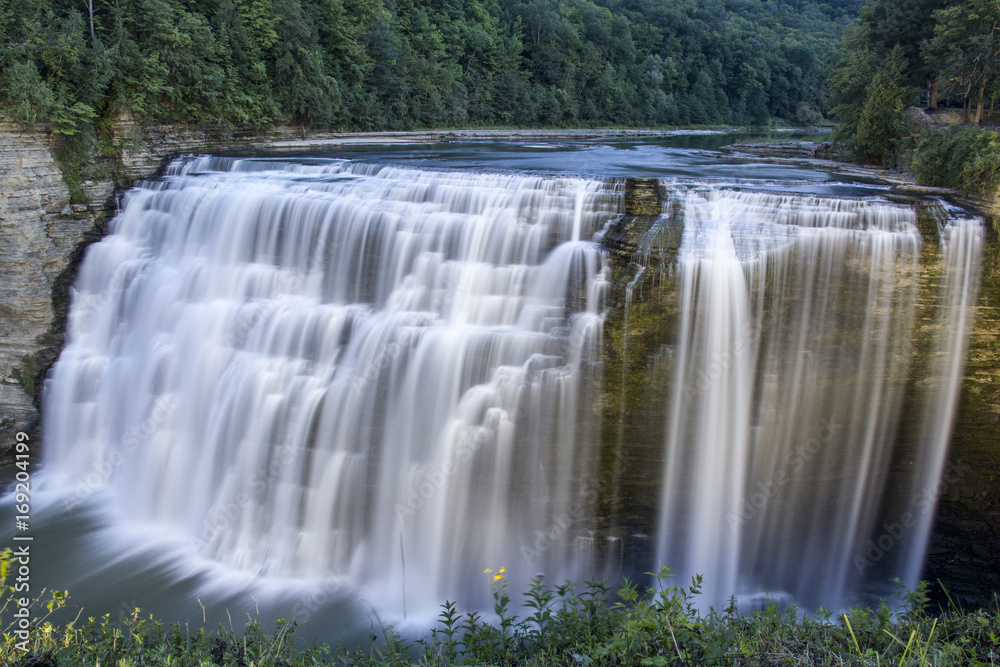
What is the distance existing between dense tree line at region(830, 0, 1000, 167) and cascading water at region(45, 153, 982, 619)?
1057cm

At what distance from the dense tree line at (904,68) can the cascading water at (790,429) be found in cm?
1052

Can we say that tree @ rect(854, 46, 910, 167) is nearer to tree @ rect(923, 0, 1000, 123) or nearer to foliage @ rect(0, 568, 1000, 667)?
tree @ rect(923, 0, 1000, 123)

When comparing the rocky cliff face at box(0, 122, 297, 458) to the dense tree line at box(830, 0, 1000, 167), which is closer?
the rocky cliff face at box(0, 122, 297, 458)

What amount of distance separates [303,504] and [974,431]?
10.1 m

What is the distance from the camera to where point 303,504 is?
414 inches

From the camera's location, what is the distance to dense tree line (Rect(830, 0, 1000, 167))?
17594 mm

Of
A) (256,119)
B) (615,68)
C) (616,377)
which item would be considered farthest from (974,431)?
(615,68)

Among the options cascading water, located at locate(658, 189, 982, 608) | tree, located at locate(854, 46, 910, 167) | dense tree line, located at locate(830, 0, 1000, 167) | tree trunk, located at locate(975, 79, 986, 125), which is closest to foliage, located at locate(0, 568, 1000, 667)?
cascading water, located at locate(658, 189, 982, 608)

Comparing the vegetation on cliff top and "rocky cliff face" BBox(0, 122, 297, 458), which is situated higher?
the vegetation on cliff top

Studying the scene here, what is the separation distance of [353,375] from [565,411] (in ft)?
11.9

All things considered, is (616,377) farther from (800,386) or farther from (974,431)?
(974,431)

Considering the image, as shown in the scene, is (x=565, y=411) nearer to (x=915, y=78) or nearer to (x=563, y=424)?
(x=563, y=424)

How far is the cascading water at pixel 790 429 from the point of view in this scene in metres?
9.59

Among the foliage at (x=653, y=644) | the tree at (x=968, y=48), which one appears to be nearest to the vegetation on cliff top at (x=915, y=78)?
the tree at (x=968, y=48)
